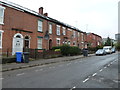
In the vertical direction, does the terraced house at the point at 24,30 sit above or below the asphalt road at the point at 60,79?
above

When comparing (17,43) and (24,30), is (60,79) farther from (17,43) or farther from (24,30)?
(24,30)

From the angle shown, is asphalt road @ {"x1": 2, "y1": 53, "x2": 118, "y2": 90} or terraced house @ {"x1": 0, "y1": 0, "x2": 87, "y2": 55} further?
terraced house @ {"x1": 0, "y1": 0, "x2": 87, "y2": 55}

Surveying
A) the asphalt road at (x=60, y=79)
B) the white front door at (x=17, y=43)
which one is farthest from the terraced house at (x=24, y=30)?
the asphalt road at (x=60, y=79)

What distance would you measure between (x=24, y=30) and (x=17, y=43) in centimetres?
233

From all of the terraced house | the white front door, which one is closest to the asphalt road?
the terraced house

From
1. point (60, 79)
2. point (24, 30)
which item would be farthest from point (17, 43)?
point (60, 79)

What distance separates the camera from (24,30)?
68.5 feet

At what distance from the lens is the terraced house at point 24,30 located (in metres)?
18.1

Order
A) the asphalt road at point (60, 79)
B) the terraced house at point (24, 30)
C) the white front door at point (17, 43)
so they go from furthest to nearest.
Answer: the white front door at point (17, 43) → the terraced house at point (24, 30) → the asphalt road at point (60, 79)

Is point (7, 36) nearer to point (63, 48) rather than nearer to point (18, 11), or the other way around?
point (18, 11)

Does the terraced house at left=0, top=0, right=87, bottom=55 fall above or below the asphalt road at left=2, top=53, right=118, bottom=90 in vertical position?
above

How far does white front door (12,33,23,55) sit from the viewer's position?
19453 mm

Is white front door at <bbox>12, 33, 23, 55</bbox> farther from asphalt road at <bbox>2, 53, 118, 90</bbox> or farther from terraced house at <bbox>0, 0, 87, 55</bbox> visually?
asphalt road at <bbox>2, 53, 118, 90</bbox>

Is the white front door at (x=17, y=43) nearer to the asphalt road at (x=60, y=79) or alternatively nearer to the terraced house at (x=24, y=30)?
the terraced house at (x=24, y=30)
